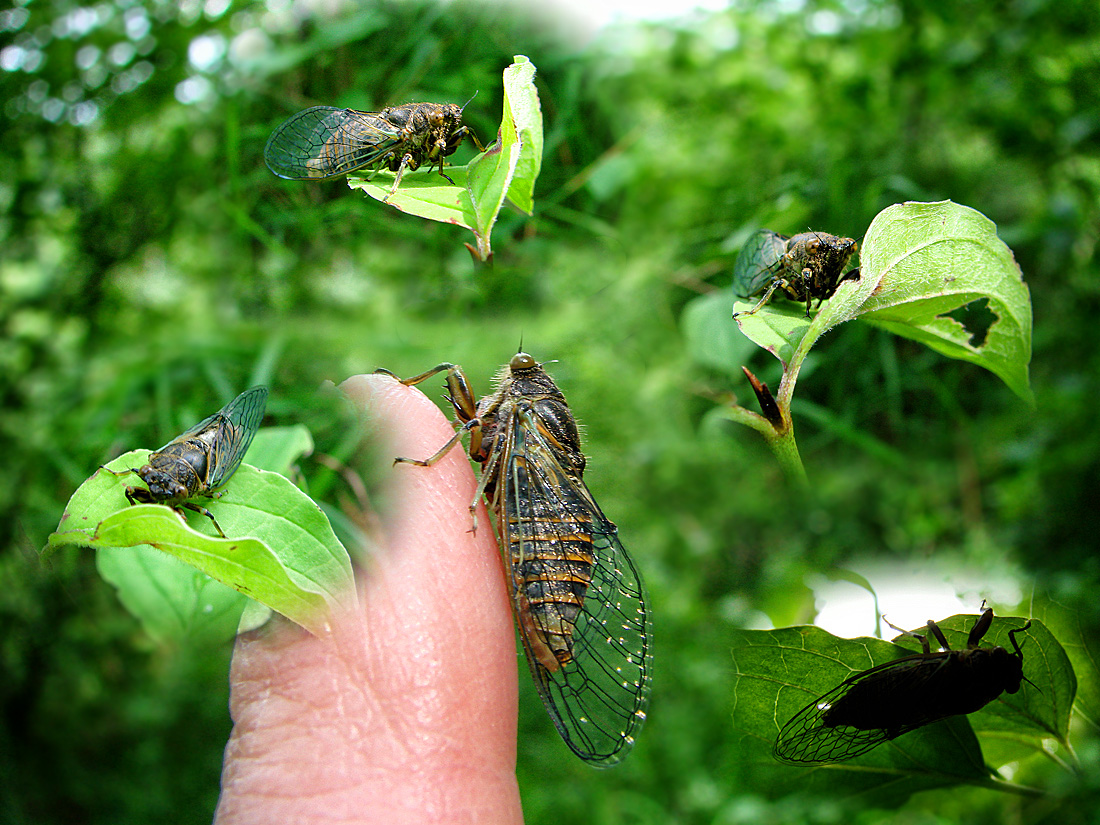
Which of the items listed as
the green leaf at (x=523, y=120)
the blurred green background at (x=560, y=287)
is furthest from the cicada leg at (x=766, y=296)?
the blurred green background at (x=560, y=287)

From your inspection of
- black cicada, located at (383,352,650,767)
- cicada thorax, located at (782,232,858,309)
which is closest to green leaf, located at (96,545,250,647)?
black cicada, located at (383,352,650,767)

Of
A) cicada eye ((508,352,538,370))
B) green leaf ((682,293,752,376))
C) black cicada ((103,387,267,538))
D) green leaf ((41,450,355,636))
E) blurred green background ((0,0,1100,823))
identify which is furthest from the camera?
blurred green background ((0,0,1100,823))

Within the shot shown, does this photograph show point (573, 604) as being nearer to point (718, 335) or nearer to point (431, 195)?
point (431, 195)

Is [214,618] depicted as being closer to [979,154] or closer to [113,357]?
[113,357]

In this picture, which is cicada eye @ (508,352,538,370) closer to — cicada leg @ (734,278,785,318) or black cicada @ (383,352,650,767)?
black cicada @ (383,352,650,767)

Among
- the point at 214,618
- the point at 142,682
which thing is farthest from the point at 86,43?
the point at 142,682

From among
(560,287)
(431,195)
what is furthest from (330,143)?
(560,287)

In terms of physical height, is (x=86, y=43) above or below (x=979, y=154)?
above
